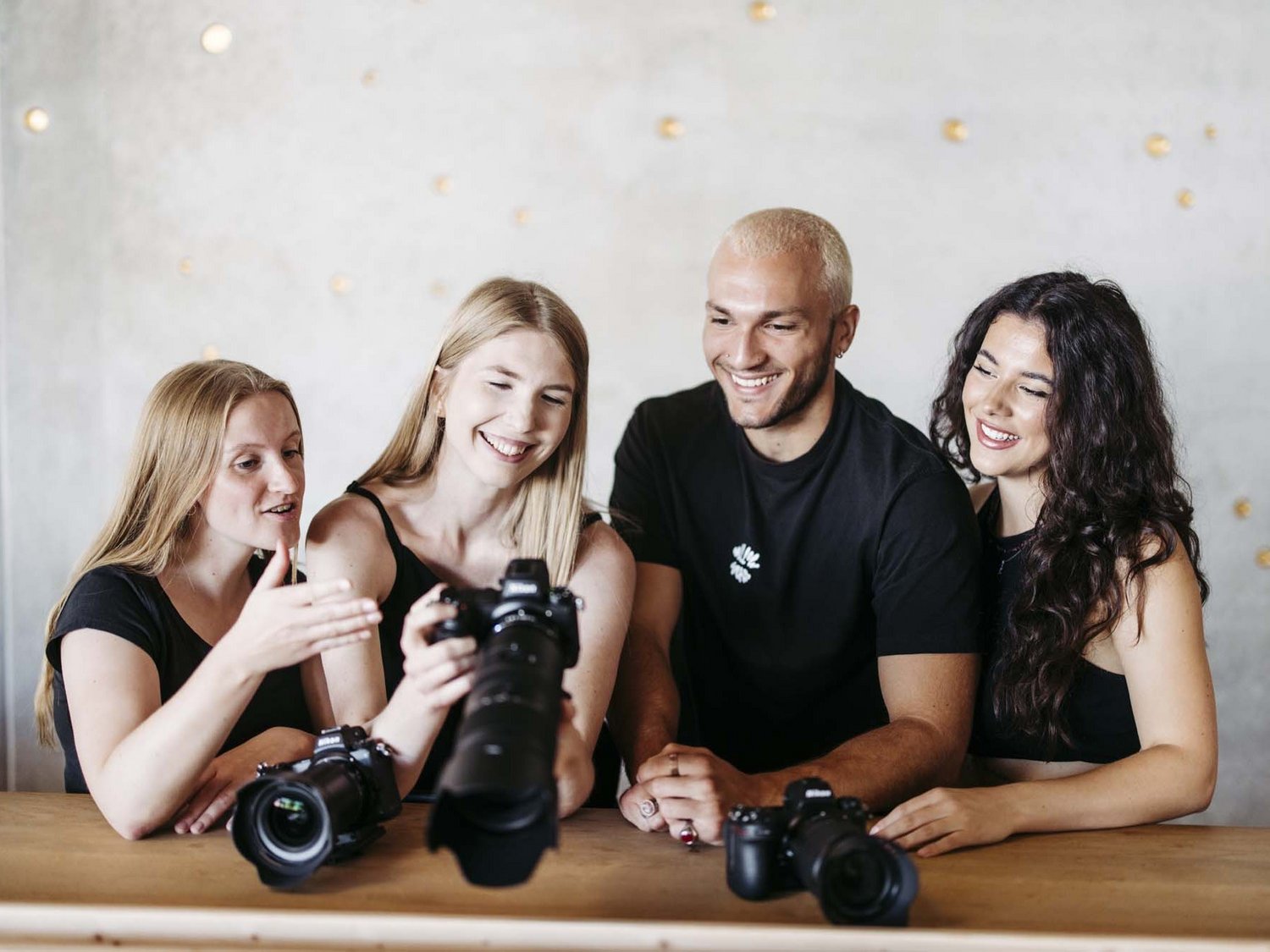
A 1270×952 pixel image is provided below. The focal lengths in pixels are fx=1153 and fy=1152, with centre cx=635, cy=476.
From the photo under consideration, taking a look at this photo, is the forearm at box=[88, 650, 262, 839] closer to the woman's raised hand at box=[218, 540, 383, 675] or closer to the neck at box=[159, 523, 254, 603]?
the woman's raised hand at box=[218, 540, 383, 675]

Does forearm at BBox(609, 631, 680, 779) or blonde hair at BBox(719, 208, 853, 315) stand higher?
blonde hair at BBox(719, 208, 853, 315)

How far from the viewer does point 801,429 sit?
1901mm

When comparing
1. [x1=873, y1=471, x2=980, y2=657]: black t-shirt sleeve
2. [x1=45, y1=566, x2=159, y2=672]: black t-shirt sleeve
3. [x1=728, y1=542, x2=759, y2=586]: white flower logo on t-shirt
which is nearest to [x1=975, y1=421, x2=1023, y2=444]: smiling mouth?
[x1=873, y1=471, x2=980, y2=657]: black t-shirt sleeve

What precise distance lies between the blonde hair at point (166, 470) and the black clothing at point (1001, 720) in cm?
112

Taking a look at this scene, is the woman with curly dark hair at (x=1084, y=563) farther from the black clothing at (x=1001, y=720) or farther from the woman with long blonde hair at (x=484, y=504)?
the woman with long blonde hair at (x=484, y=504)

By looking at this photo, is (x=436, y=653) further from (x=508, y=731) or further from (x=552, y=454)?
(x=552, y=454)

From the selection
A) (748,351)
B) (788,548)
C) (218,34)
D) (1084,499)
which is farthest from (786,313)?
(218,34)

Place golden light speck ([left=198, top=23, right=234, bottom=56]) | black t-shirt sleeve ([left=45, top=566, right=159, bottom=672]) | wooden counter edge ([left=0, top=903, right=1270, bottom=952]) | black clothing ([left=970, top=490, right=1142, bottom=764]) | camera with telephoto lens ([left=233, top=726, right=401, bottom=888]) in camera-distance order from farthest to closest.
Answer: golden light speck ([left=198, top=23, right=234, bottom=56]) → black clothing ([left=970, top=490, right=1142, bottom=764]) → black t-shirt sleeve ([left=45, top=566, right=159, bottom=672]) → camera with telephoto lens ([left=233, top=726, right=401, bottom=888]) → wooden counter edge ([left=0, top=903, right=1270, bottom=952])

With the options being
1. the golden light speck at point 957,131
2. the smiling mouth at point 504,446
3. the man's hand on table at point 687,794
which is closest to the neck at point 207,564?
the smiling mouth at point 504,446

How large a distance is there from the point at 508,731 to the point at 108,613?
29.7 inches

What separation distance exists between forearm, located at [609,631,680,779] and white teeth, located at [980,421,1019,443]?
61cm

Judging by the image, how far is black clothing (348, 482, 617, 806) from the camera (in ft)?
5.19

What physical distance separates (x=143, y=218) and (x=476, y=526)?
5.11 feet

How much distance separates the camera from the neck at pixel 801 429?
190 centimetres
